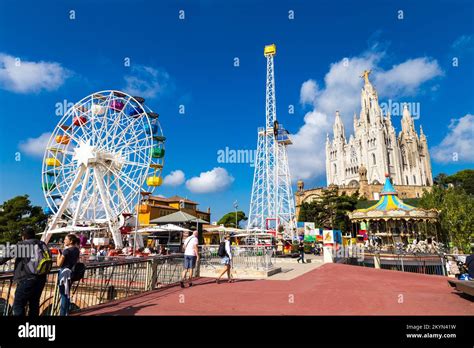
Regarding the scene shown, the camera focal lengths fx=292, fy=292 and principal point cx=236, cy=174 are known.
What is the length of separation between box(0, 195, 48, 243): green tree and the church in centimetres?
6019

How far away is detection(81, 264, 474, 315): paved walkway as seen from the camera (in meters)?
6.06

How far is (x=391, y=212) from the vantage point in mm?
29281

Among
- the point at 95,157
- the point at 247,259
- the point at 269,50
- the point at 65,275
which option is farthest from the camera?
the point at 269,50

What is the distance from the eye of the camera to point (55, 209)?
2720 centimetres

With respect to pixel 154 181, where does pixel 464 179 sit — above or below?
above

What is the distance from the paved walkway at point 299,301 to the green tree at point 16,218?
1686 inches

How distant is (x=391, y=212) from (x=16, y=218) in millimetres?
50144

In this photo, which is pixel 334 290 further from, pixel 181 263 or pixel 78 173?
pixel 78 173

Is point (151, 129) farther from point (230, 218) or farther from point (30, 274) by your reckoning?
point (230, 218)

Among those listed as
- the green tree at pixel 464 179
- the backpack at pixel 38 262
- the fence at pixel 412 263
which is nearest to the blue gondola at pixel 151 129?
the fence at pixel 412 263

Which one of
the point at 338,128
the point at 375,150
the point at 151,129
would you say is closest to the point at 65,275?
the point at 151,129

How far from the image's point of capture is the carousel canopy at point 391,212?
28.7 meters
